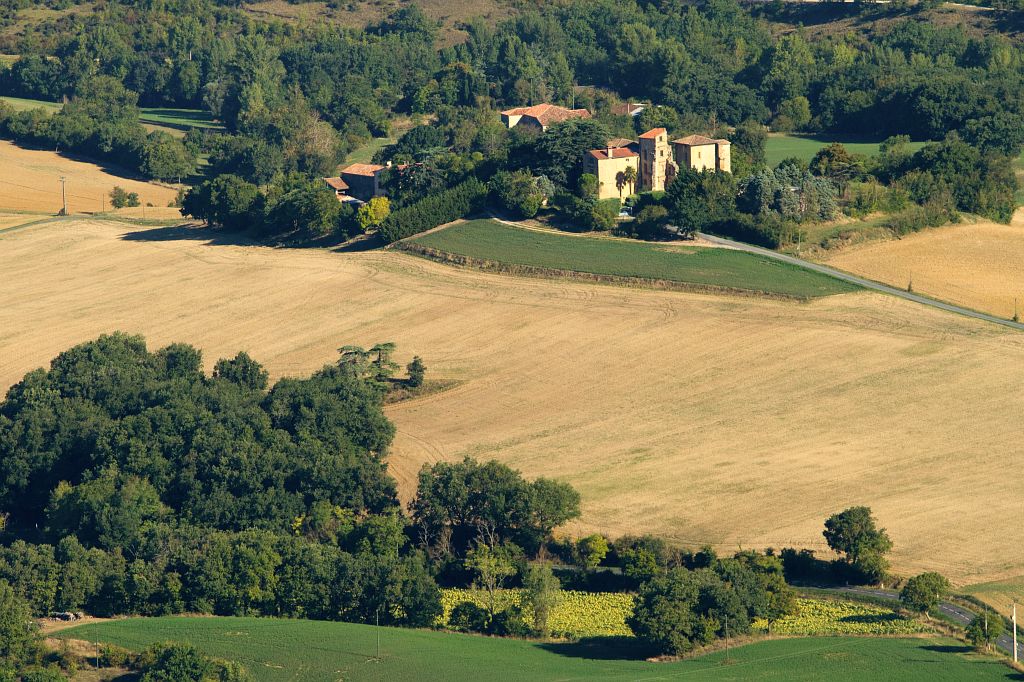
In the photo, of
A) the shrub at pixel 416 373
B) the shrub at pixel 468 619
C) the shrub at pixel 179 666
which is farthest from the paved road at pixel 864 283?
the shrub at pixel 179 666

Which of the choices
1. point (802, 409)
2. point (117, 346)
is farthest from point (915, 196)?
point (117, 346)

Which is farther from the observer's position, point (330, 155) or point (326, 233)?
point (330, 155)

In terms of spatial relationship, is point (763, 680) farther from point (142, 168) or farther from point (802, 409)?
point (142, 168)

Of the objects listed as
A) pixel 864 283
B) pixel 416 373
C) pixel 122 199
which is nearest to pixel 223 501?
pixel 416 373

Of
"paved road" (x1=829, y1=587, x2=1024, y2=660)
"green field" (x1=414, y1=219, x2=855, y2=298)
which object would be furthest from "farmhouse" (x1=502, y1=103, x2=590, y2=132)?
"paved road" (x1=829, y1=587, x2=1024, y2=660)

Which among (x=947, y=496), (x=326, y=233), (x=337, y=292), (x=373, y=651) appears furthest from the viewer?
(x=326, y=233)

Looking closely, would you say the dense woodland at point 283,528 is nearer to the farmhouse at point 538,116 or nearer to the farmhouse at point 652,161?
the farmhouse at point 652,161
